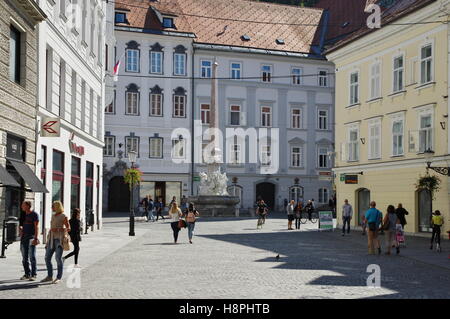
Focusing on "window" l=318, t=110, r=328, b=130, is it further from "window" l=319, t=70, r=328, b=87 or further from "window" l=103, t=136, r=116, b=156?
"window" l=103, t=136, r=116, b=156

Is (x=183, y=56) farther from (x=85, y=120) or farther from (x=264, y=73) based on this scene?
(x=85, y=120)

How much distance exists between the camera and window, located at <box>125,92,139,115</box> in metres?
59.9

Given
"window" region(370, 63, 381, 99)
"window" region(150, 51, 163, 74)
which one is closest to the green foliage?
"window" region(370, 63, 381, 99)

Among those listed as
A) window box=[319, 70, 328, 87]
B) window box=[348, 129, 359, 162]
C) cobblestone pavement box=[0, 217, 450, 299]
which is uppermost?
window box=[319, 70, 328, 87]

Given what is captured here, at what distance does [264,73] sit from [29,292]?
5273 centimetres

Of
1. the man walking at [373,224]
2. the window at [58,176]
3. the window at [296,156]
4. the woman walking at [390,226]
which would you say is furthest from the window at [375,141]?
the window at [296,156]

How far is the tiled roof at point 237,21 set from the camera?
6159cm

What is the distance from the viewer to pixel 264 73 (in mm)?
64000

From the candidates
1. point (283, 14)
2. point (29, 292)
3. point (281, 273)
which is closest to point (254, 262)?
point (281, 273)

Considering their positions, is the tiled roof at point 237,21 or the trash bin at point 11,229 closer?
the trash bin at point 11,229

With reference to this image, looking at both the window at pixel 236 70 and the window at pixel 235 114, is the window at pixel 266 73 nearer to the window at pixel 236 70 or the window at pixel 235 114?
the window at pixel 236 70

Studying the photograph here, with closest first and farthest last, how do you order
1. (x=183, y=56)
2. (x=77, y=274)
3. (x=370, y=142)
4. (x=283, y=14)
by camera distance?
(x=77, y=274), (x=370, y=142), (x=183, y=56), (x=283, y=14)

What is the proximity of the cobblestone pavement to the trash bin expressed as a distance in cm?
54

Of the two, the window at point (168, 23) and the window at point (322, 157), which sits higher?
the window at point (168, 23)
